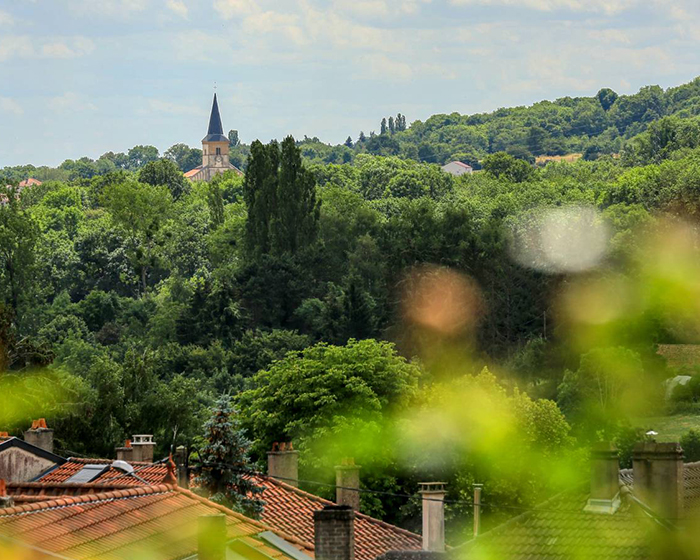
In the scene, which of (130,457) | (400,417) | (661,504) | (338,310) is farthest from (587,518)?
(338,310)

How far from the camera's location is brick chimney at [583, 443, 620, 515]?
20.4 metres

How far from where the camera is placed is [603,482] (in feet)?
67.1

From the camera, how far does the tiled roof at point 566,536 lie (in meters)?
19.8

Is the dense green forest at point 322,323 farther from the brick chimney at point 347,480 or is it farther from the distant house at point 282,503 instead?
the distant house at point 282,503

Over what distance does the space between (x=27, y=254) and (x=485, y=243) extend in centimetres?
2746

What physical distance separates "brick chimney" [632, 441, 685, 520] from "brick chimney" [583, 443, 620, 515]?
1.66ft

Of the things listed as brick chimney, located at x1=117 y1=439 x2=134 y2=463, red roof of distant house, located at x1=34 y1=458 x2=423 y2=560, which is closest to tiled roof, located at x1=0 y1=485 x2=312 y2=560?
red roof of distant house, located at x1=34 y1=458 x2=423 y2=560

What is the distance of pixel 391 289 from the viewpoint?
9112cm

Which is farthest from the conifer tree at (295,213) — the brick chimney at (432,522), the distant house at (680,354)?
the brick chimney at (432,522)

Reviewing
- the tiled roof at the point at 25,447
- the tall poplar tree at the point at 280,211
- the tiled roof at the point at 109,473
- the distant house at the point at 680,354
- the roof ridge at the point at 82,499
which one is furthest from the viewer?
the tall poplar tree at the point at 280,211

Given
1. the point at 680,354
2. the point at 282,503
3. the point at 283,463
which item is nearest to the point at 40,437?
the point at 283,463

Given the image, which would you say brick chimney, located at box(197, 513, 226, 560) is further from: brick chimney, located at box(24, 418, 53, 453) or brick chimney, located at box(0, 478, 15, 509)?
brick chimney, located at box(24, 418, 53, 453)

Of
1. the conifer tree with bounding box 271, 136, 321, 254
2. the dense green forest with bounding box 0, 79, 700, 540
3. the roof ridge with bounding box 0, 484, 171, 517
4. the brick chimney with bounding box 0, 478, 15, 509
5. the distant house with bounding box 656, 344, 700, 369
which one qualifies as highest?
the conifer tree with bounding box 271, 136, 321, 254

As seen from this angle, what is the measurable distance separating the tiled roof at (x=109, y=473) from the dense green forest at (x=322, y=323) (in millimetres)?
12461
